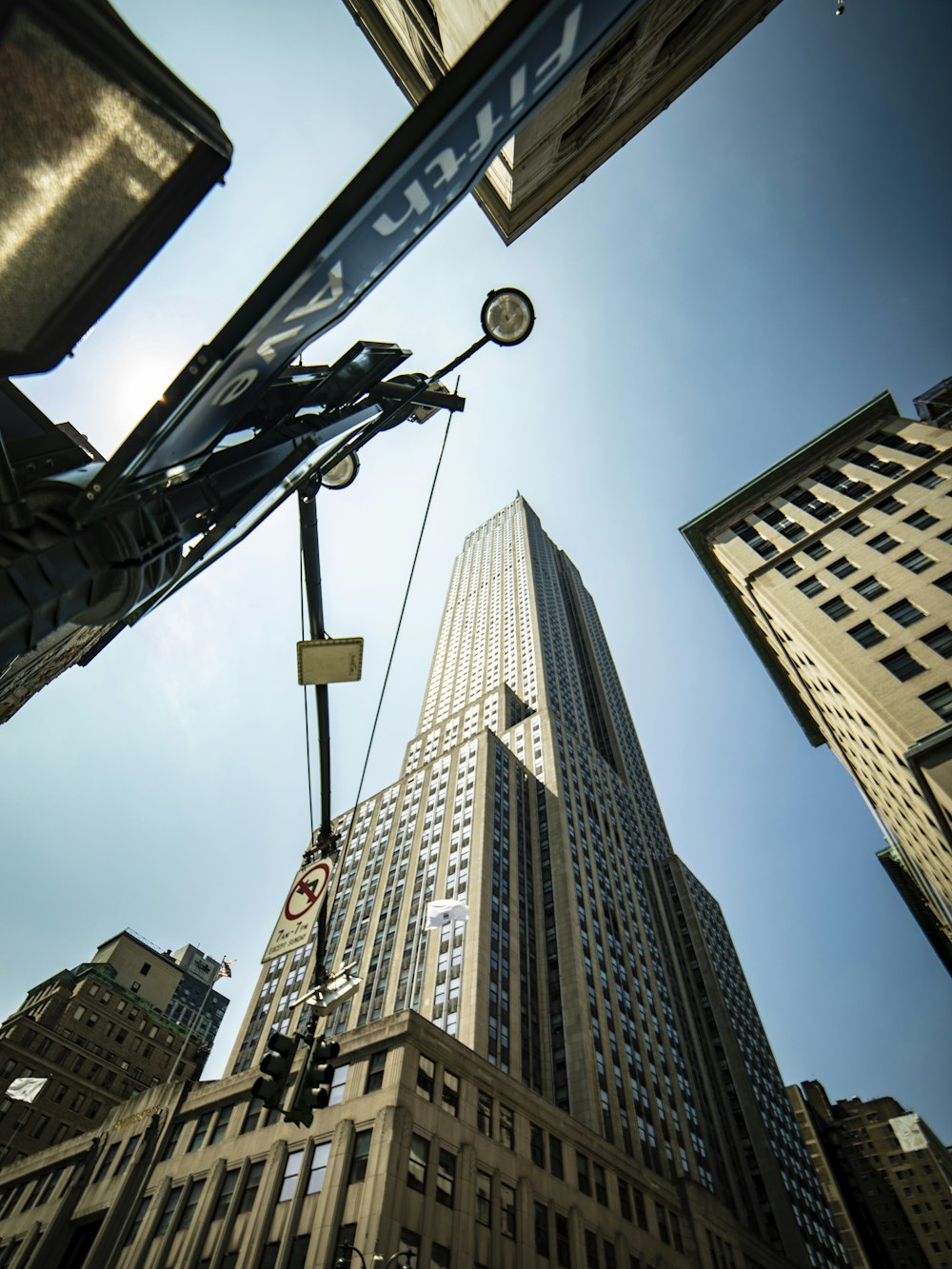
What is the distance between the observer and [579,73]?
51.4ft

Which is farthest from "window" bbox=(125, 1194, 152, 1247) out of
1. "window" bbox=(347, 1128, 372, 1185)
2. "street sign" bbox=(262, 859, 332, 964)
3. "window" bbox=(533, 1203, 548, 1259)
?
"street sign" bbox=(262, 859, 332, 964)

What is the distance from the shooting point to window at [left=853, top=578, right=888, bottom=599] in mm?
35906

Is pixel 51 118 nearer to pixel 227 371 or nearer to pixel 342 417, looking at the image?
pixel 227 371

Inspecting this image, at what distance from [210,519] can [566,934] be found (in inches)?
2748

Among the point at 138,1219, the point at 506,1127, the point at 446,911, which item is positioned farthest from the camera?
the point at 506,1127

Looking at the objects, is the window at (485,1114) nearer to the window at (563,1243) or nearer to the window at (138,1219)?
the window at (563,1243)

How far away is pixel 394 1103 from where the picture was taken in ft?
102

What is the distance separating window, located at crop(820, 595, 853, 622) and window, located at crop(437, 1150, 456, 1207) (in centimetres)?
3522

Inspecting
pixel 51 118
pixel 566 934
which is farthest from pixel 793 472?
pixel 51 118

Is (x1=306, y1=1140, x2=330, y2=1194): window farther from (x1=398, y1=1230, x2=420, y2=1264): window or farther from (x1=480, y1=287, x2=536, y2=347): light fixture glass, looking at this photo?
(x1=480, y1=287, x2=536, y2=347): light fixture glass

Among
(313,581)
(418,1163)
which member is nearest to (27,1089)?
(418,1163)

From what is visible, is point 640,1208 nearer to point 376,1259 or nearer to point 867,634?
point 376,1259

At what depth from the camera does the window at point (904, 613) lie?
107ft

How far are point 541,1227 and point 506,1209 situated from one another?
272 centimetres
